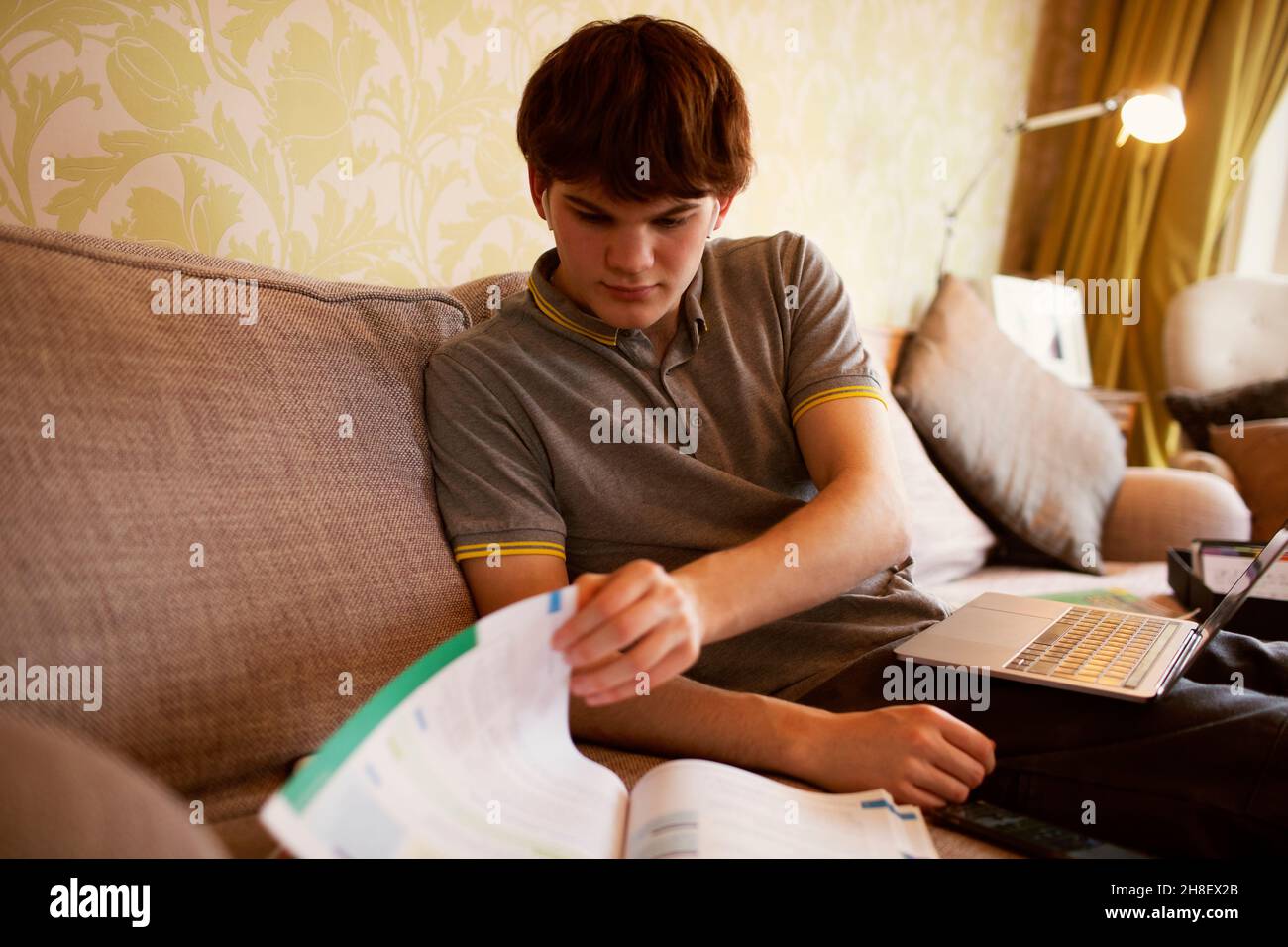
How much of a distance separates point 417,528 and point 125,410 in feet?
0.92

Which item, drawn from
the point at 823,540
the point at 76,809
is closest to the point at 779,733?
the point at 823,540

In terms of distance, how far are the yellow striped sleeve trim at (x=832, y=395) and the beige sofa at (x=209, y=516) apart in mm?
414

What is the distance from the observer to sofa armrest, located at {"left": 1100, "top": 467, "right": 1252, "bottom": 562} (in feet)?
6.58

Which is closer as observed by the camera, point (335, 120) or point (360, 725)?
point (360, 725)

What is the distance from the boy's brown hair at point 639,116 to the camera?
94cm

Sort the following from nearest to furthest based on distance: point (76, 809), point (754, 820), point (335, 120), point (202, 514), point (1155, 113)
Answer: point (76, 809)
point (754, 820)
point (202, 514)
point (335, 120)
point (1155, 113)

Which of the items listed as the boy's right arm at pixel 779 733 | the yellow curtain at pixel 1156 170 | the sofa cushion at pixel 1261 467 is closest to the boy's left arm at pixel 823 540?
the boy's right arm at pixel 779 733

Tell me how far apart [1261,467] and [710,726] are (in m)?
1.83

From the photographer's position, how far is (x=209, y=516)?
83cm

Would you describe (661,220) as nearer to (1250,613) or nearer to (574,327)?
(574,327)

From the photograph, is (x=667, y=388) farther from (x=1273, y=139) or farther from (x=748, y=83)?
(x=1273, y=139)

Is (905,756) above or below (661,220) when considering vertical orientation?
below

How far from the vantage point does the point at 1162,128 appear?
7.64ft

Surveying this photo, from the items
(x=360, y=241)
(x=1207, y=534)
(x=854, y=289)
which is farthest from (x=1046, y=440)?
(x=360, y=241)
